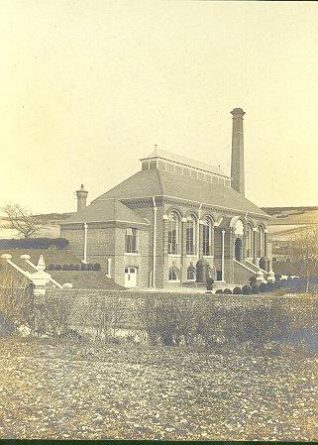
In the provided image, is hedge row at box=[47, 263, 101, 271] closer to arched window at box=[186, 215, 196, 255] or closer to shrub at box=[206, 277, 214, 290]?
arched window at box=[186, 215, 196, 255]

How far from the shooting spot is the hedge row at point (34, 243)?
29.3ft

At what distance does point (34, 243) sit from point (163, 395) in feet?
11.4

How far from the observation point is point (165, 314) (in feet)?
28.9

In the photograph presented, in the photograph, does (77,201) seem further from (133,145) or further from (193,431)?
(193,431)

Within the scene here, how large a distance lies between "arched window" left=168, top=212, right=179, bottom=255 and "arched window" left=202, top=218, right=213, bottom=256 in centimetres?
52

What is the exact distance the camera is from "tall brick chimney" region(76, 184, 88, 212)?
8.85 m

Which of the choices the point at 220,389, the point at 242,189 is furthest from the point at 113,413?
the point at 242,189

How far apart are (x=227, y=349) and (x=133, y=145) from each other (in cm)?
389

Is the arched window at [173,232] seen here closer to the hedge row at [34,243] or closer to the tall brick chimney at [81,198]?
the tall brick chimney at [81,198]

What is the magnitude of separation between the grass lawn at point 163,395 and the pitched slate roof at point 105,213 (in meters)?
2.29

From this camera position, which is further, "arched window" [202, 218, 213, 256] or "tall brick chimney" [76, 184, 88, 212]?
"arched window" [202, 218, 213, 256]

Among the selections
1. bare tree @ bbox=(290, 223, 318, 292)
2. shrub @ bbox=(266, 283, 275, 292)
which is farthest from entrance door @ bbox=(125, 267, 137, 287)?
bare tree @ bbox=(290, 223, 318, 292)

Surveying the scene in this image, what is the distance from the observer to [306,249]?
875cm

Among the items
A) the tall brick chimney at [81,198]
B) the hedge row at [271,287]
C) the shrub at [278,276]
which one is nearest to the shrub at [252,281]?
the hedge row at [271,287]
